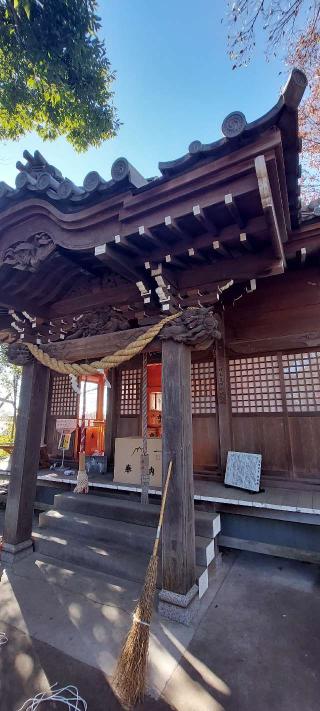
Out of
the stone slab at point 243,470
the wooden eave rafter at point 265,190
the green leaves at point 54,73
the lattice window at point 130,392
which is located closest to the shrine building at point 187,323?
the wooden eave rafter at point 265,190

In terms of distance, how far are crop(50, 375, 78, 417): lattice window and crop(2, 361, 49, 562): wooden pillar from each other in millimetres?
3630

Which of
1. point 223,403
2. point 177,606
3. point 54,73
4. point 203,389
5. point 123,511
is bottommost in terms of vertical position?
point 177,606

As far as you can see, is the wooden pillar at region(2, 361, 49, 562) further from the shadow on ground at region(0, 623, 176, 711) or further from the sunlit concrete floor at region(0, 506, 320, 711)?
the shadow on ground at region(0, 623, 176, 711)

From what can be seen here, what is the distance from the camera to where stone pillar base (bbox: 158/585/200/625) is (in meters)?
2.97

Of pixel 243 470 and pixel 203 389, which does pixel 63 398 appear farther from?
pixel 243 470

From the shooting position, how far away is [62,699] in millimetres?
2156

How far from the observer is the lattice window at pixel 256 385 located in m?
5.46

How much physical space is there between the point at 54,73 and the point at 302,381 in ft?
23.5

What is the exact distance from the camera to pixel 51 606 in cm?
327

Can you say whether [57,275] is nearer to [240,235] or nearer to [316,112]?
[240,235]

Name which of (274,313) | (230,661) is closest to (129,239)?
(274,313)

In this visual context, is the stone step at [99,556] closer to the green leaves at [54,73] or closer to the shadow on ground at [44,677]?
the shadow on ground at [44,677]

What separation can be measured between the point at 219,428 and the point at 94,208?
4.30 meters

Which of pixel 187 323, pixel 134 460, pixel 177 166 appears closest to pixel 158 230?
pixel 177 166
